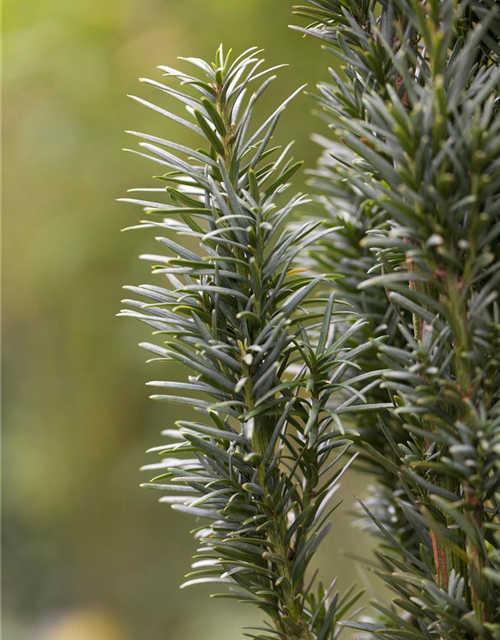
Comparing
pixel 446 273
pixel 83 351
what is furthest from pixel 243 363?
pixel 83 351

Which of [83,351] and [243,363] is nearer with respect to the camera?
[243,363]

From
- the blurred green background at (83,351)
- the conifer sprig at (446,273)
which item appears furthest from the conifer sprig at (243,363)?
the blurred green background at (83,351)

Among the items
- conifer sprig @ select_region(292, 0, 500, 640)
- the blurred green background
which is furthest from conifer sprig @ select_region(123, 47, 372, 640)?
the blurred green background

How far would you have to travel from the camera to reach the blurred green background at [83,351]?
1109mm

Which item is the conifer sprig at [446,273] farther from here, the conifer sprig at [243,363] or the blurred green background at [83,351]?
the blurred green background at [83,351]

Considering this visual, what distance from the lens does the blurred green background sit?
3.64 feet

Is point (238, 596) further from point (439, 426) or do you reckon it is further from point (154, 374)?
point (154, 374)

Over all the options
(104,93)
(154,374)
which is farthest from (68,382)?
(104,93)

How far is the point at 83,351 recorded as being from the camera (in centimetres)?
115

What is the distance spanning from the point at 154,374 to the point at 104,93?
0.52 metres

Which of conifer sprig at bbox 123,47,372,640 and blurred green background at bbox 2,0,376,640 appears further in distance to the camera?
blurred green background at bbox 2,0,376,640

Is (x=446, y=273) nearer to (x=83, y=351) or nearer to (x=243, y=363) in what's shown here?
(x=243, y=363)

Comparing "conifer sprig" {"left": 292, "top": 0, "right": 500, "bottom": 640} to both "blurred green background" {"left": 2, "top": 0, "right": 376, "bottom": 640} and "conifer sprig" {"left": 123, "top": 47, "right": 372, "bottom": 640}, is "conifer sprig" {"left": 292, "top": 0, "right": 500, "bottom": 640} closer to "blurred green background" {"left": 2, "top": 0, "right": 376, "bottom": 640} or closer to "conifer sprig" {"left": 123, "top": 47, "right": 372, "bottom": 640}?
"conifer sprig" {"left": 123, "top": 47, "right": 372, "bottom": 640}

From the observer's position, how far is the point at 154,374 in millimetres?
1129
